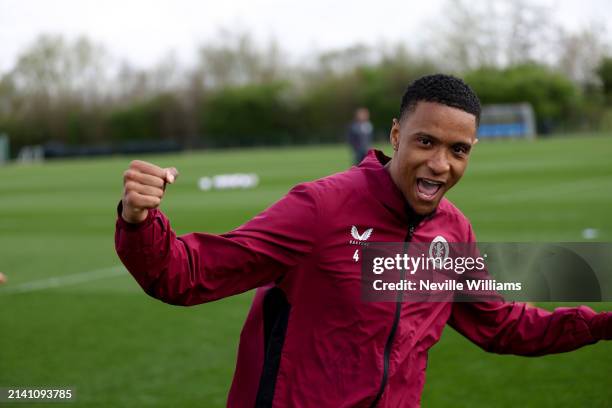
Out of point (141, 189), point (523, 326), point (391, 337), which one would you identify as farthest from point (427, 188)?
point (141, 189)

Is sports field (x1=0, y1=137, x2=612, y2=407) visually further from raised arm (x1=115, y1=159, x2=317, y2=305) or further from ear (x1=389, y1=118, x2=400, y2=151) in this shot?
ear (x1=389, y1=118, x2=400, y2=151)

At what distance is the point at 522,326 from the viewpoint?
338cm

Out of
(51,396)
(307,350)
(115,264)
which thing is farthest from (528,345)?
(115,264)

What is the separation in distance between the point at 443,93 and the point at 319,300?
2.73ft

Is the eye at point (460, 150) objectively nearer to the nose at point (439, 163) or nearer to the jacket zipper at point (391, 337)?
the nose at point (439, 163)

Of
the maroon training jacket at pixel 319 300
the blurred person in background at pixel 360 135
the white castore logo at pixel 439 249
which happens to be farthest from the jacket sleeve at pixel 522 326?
the blurred person in background at pixel 360 135

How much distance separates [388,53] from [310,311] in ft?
235

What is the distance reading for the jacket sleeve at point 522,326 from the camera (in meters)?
3.26

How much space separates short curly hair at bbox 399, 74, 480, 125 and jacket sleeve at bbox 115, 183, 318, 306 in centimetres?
51

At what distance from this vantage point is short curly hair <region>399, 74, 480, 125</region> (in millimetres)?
2850

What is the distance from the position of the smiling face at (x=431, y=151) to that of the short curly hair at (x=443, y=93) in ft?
0.06

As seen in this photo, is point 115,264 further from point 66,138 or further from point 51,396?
point 66,138

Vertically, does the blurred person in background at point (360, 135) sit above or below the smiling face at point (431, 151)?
above

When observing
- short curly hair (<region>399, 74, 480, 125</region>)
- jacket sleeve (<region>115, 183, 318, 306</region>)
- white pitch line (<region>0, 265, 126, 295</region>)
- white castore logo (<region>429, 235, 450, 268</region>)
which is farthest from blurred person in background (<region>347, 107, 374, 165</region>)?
jacket sleeve (<region>115, 183, 318, 306</region>)
